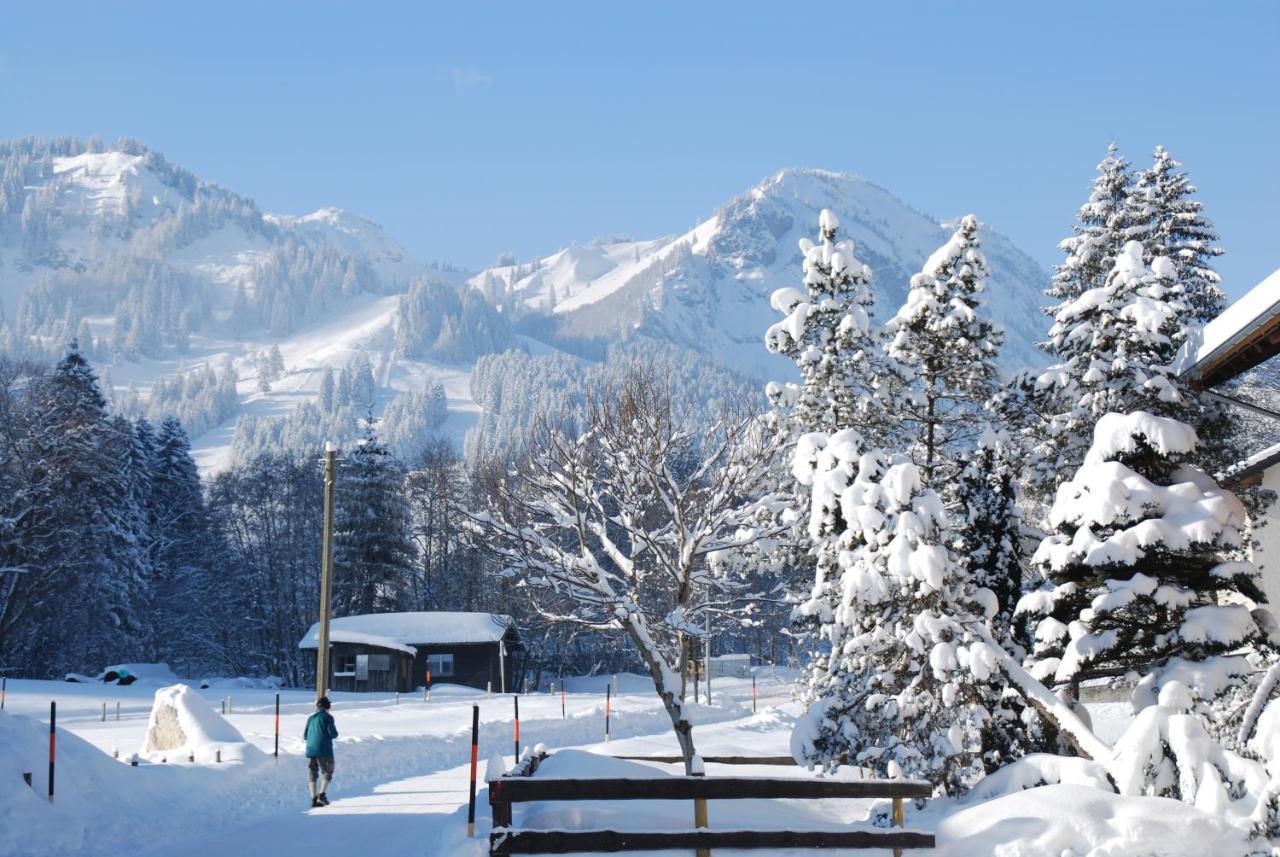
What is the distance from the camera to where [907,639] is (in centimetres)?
1328

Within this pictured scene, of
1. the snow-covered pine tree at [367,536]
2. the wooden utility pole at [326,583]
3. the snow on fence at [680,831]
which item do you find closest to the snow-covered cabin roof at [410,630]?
the snow-covered pine tree at [367,536]

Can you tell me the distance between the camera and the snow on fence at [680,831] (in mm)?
9492

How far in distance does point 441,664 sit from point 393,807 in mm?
43021

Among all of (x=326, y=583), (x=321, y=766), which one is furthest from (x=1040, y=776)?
(x=326, y=583)

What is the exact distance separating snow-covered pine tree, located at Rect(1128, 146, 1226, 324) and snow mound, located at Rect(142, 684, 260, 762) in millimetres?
24126

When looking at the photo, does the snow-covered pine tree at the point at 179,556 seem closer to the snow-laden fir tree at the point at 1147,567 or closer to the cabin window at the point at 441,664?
the cabin window at the point at 441,664

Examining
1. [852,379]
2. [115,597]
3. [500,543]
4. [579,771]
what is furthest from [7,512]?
[579,771]

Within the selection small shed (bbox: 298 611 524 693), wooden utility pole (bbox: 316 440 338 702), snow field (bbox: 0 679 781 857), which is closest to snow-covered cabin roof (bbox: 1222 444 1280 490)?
snow field (bbox: 0 679 781 857)

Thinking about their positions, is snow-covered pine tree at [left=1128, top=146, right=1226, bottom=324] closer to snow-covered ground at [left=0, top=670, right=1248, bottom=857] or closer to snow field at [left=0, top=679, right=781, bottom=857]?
snow-covered ground at [left=0, top=670, right=1248, bottom=857]

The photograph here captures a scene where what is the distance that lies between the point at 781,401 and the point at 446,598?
58119 mm

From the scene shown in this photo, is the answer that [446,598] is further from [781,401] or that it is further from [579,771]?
[579,771]

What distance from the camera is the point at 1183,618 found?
41.1 ft

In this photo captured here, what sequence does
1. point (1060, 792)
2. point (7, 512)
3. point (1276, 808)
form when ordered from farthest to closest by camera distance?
1. point (7, 512)
2. point (1060, 792)
3. point (1276, 808)

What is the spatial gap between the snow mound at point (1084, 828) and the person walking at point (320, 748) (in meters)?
10.6
